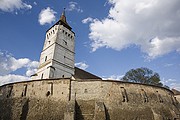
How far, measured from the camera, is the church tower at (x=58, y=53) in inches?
1195

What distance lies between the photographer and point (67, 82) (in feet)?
61.2

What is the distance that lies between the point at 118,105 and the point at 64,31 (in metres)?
21.7

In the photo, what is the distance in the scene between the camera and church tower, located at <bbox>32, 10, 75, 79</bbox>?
3036 centimetres

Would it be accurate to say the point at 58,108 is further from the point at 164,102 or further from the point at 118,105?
the point at 164,102

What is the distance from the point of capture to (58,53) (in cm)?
3195

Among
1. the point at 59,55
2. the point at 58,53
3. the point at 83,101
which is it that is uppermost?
the point at 58,53

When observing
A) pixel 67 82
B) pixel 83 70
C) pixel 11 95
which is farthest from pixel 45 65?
pixel 67 82

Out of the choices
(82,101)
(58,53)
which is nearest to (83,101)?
(82,101)

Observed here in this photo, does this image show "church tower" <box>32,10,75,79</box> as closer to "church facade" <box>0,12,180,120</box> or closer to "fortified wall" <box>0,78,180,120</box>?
"church facade" <box>0,12,180,120</box>

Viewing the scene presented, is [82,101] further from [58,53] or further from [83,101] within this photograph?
[58,53]

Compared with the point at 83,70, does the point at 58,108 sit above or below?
below

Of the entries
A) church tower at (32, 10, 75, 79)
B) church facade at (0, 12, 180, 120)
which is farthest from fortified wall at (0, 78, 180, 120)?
church tower at (32, 10, 75, 79)

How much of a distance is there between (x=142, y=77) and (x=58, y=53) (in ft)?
53.9

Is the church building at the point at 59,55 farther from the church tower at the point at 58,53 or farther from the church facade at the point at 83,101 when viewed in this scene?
the church facade at the point at 83,101
